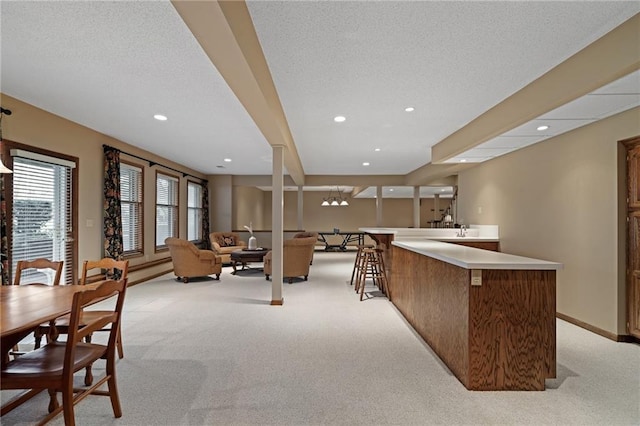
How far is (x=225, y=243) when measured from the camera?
880cm

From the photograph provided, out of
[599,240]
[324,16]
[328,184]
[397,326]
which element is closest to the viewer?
[324,16]

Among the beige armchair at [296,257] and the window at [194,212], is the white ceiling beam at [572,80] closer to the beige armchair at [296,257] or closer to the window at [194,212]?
the beige armchair at [296,257]

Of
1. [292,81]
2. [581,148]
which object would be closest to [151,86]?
[292,81]

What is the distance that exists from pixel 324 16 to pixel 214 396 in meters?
2.60

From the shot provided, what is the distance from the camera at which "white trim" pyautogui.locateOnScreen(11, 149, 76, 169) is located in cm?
372

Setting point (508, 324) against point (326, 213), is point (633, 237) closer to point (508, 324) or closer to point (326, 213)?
point (508, 324)

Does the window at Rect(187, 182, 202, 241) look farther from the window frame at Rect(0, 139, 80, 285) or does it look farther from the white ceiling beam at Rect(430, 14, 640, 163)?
the white ceiling beam at Rect(430, 14, 640, 163)

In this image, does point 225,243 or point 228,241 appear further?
point 228,241

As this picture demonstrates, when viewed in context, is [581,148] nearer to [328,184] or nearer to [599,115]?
[599,115]

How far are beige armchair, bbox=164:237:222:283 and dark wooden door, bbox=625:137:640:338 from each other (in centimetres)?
605

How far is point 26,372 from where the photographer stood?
176cm

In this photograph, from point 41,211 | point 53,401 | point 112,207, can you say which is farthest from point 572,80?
point 112,207

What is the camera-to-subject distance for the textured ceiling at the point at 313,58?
6.99 feet

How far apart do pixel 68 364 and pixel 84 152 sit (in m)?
4.15
